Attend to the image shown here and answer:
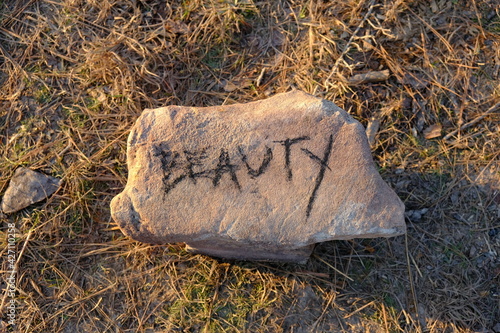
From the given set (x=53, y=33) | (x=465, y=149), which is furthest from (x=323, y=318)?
(x=53, y=33)

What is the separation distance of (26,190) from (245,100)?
1.31 meters

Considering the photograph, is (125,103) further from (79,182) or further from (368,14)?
(368,14)

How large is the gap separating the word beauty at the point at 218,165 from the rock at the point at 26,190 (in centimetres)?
91

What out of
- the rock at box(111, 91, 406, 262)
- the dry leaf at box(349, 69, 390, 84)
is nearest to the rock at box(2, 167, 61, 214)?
the rock at box(111, 91, 406, 262)

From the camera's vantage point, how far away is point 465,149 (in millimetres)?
2389

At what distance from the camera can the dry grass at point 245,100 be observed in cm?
223

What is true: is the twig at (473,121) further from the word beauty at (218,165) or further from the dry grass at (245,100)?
the word beauty at (218,165)

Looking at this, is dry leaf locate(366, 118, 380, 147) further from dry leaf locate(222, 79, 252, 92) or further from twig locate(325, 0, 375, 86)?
dry leaf locate(222, 79, 252, 92)

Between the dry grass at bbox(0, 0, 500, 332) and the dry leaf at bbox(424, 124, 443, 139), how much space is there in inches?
1.2

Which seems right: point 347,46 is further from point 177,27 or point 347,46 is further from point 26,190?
point 26,190

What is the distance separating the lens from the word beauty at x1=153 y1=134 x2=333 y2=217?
183cm

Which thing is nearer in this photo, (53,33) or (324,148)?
(324,148)

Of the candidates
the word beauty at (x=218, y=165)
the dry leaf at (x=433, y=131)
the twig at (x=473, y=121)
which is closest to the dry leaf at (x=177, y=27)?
the word beauty at (x=218, y=165)

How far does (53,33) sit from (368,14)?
6.13 feet
